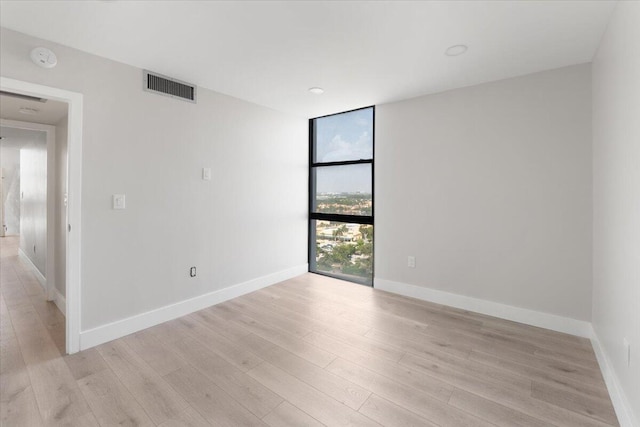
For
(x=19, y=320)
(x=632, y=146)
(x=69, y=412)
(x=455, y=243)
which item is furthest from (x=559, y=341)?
(x=19, y=320)

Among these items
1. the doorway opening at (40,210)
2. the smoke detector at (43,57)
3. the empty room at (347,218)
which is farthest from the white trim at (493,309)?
the smoke detector at (43,57)

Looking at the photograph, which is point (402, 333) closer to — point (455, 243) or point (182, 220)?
point (455, 243)

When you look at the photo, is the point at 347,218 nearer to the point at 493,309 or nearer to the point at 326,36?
the point at 493,309

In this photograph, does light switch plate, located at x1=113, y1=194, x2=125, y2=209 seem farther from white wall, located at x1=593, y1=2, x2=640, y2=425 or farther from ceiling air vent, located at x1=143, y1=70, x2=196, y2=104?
white wall, located at x1=593, y1=2, x2=640, y2=425

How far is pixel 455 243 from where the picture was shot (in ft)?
10.4

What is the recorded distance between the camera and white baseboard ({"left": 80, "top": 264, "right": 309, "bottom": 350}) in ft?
7.73

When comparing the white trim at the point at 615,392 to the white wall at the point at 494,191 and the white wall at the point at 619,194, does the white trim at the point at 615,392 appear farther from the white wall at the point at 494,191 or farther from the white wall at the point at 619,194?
the white wall at the point at 494,191

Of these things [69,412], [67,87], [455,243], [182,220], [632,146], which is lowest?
[69,412]

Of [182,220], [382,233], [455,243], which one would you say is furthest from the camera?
[382,233]

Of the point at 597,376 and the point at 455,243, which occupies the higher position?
the point at 455,243

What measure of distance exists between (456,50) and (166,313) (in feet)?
11.5

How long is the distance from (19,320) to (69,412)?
1.86 meters

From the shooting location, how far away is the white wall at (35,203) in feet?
12.3

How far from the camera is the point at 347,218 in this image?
4.12 metres
